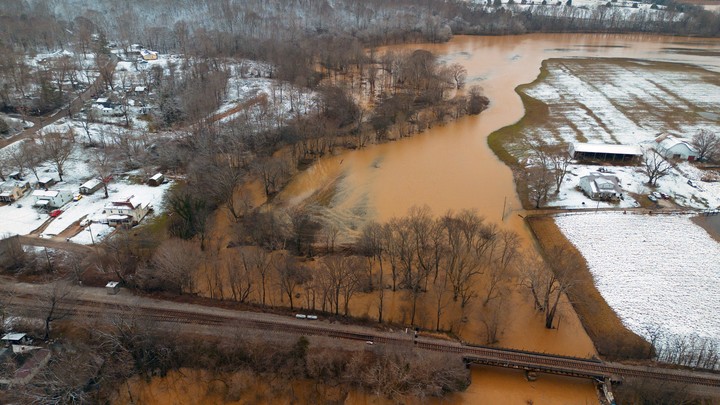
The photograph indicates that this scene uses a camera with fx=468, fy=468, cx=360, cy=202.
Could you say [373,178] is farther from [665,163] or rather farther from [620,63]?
[620,63]

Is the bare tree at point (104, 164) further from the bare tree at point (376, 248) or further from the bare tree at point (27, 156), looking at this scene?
the bare tree at point (376, 248)

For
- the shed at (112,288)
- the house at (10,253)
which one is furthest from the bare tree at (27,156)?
the shed at (112,288)

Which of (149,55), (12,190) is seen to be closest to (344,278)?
(12,190)

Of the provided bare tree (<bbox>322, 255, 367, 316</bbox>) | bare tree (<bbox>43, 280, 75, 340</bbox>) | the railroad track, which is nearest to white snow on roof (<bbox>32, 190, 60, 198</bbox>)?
the railroad track

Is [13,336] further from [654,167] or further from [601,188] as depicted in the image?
[654,167]

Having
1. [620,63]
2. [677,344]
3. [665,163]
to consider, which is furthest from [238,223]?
[620,63]
